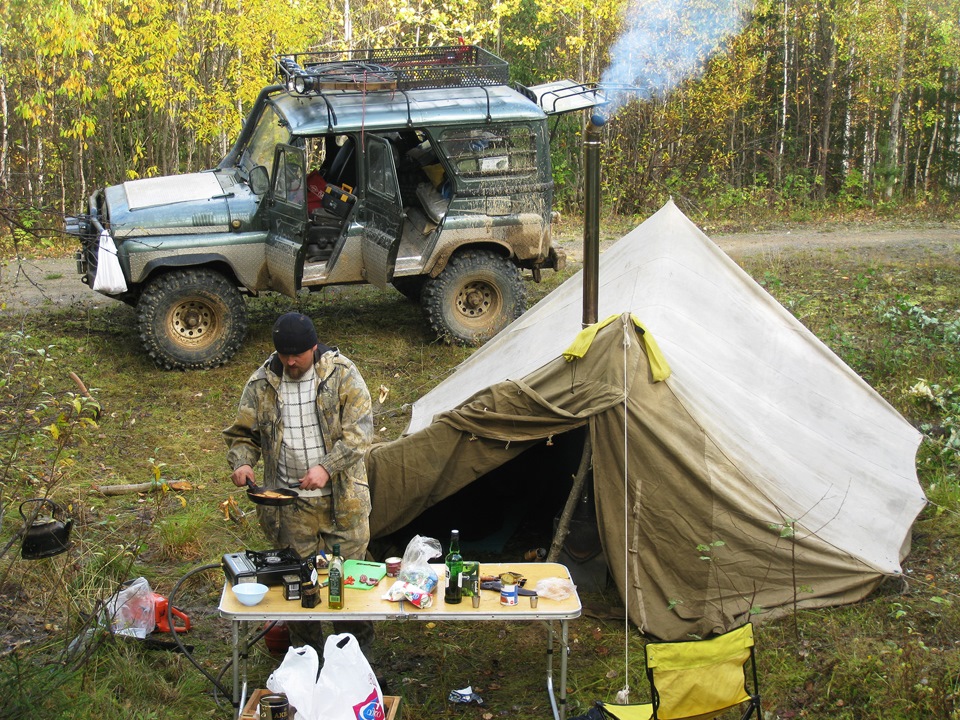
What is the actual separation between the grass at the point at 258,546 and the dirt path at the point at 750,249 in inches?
25.6

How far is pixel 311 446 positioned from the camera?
497 cm

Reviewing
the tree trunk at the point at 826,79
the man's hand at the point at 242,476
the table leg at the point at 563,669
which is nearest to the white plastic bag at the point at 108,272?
the man's hand at the point at 242,476

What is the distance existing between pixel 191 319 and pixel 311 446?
4.67m

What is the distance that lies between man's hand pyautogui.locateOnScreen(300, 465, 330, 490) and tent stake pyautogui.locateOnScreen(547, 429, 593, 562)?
1.51 metres

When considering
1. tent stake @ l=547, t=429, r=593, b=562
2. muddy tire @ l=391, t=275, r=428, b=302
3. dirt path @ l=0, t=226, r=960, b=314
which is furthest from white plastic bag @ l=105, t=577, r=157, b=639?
dirt path @ l=0, t=226, r=960, b=314

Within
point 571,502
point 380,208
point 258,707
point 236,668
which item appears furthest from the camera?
point 380,208

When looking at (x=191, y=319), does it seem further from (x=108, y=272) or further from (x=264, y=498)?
(x=264, y=498)

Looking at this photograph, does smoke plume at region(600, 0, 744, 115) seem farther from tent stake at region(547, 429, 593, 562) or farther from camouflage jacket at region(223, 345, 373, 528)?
camouflage jacket at region(223, 345, 373, 528)

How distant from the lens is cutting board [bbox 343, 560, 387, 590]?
184 inches

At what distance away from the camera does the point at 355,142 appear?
909cm

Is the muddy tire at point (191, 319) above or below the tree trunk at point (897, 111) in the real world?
below

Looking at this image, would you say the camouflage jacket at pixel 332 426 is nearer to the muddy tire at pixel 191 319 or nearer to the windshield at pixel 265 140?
the muddy tire at pixel 191 319

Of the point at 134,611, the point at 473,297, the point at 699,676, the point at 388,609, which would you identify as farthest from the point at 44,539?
the point at 473,297

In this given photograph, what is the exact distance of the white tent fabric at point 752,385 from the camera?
5.59 meters
